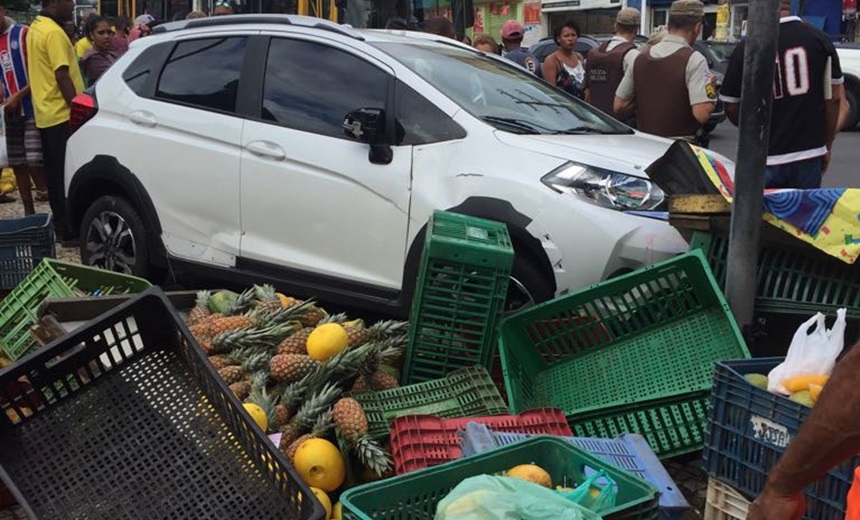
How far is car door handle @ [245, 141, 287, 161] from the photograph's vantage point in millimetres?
5293

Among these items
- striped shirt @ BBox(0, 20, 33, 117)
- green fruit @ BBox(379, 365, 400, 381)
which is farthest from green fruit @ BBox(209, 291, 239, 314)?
striped shirt @ BBox(0, 20, 33, 117)

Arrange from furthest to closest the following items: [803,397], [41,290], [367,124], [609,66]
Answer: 1. [609,66]
2. [367,124]
3. [41,290]
4. [803,397]

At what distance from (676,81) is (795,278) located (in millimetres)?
2717

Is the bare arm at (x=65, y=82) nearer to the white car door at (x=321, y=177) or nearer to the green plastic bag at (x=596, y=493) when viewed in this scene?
the white car door at (x=321, y=177)

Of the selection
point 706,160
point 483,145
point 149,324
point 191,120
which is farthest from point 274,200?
point 149,324

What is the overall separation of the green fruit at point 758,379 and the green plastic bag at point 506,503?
3.26 ft

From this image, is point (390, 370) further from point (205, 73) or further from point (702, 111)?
point (702, 111)

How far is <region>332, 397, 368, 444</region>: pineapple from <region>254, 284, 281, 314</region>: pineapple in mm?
879

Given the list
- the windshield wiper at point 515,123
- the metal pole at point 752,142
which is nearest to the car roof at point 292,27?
the windshield wiper at point 515,123

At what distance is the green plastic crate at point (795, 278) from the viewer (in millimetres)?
3584

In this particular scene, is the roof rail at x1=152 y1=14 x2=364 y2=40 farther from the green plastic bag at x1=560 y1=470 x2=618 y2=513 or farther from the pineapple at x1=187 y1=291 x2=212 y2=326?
the green plastic bag at x1=560 y1=470 x2=618 y2=513

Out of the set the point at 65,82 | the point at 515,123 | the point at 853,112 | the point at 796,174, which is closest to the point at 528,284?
the point at 515,123

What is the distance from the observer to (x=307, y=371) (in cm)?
352

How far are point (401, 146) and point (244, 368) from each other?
69.1 inches
